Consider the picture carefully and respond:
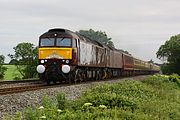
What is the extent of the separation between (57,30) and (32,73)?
66.8 ft

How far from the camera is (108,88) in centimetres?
1648

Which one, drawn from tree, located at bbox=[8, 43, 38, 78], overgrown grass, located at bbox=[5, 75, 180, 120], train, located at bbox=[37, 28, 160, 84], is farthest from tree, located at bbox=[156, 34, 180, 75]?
overgrown grass, located at bbox=[5, 75, 180, 120]

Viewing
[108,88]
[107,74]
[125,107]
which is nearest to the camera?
[125,107]

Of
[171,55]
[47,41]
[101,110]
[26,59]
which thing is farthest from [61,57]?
[171,55]

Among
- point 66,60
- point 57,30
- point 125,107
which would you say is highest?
point 57,30

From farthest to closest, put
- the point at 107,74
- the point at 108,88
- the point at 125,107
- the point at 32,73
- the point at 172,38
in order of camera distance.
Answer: the point at 172,38
the point at 32,73
the point at 107,74
the point at 108,88
the point at 125,107

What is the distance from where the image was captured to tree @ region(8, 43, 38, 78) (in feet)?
158

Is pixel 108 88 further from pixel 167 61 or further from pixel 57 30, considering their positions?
pixel 167 61

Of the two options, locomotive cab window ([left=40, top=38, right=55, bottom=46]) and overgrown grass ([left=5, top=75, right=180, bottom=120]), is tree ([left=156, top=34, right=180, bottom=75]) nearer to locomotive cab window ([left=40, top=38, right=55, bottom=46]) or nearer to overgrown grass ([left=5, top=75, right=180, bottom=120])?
locomotive cab window ([left=40, top=38, right=55, bottom=46])

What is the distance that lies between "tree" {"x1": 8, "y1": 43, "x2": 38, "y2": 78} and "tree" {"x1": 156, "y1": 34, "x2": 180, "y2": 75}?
95.9 ft

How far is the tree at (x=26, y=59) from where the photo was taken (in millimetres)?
48031

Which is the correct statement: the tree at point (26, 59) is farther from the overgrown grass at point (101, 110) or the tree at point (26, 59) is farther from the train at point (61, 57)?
the overgrown grass at point (101, 110)

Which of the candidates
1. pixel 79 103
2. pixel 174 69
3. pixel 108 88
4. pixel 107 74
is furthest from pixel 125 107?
pixel 174 69

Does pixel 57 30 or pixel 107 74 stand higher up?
pixel 57 30
